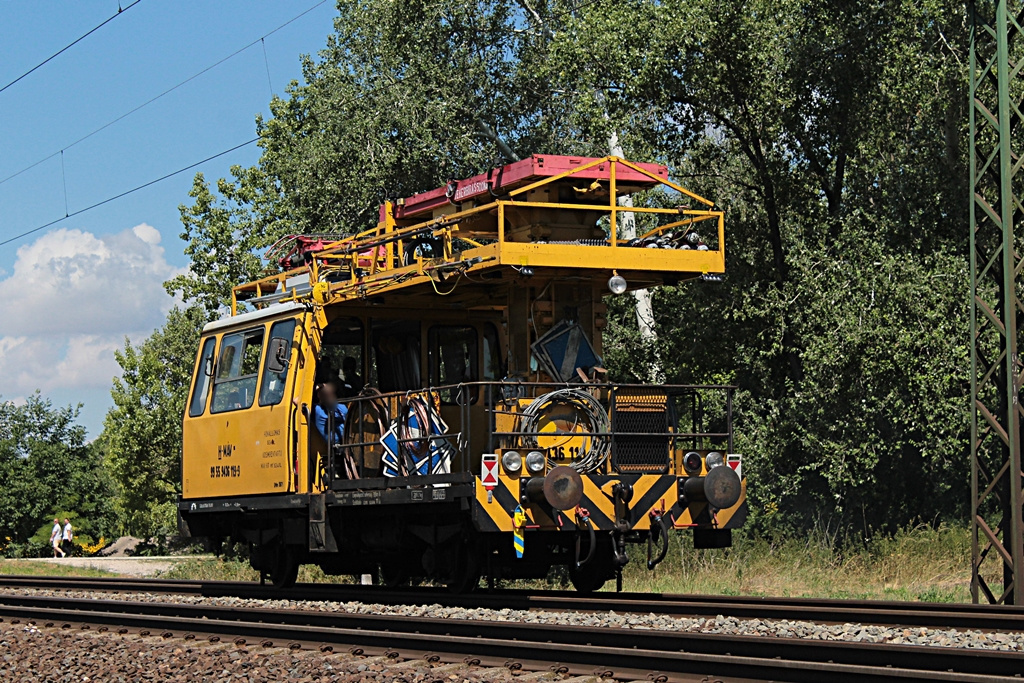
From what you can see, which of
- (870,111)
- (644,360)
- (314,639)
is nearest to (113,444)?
(644,360)

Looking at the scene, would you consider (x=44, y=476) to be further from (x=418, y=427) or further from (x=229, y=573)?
(x=418, y=427)

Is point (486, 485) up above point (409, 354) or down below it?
below

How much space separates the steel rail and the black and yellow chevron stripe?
133cm

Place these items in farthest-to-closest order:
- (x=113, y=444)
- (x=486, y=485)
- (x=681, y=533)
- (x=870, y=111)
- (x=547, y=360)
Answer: (x=113, y=444) < (x=870, y=111) < (x=681, y=533) < (x=547, y=360) < (x=486, y=485)

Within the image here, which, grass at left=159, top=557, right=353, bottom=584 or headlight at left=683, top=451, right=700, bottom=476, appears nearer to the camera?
headlight at left=683, top=451, right=700, bottom=476

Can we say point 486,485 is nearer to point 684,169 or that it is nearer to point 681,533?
point 681,533

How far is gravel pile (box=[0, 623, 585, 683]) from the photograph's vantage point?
8.54m

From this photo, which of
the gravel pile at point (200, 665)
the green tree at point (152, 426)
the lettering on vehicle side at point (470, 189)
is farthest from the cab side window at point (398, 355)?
the green tree at point (152, 426)

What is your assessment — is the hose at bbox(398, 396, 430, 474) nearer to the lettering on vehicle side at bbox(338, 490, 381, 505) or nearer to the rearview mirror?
the lettering on vehicle side at bbox(338, 490, 381, 505)

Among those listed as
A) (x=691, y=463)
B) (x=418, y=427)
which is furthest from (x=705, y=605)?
(x=418, y=427)

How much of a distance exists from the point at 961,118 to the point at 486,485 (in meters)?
13.2

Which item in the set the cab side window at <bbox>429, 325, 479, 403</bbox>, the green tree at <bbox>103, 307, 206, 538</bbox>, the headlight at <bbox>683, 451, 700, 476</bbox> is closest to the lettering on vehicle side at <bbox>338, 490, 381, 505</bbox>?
the cab side window at <bbox>429, 325, 479, 403</bbox>

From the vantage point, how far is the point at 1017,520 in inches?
478

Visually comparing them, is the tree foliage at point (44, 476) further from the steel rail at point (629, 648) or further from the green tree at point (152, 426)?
the steel rail at point (629, 648)
